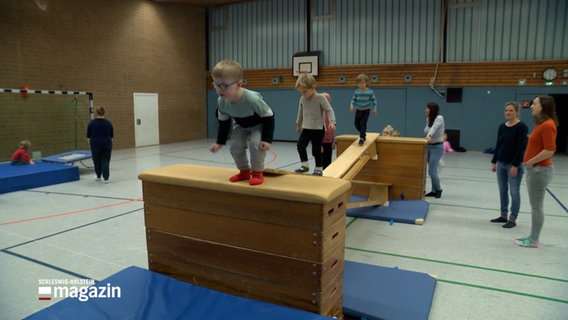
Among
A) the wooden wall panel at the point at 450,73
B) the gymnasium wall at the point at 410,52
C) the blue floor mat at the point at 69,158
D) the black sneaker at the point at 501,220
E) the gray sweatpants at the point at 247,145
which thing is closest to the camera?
the gray sweatpants at the point at 247,145

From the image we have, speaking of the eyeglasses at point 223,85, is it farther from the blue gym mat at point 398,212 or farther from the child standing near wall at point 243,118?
the blue gym mat at point 398,212

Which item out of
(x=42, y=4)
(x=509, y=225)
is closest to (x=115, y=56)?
(x=42, y=4)

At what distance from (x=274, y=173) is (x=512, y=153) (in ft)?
10.6

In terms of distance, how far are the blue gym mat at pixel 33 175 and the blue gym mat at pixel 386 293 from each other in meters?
6.25

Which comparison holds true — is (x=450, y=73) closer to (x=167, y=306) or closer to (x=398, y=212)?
(x=398, y=212)

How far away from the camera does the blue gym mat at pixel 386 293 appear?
9.22ft

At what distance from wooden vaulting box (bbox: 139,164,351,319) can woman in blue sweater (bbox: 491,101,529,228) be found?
295 cm

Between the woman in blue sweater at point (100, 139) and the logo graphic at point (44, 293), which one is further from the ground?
the woman in blue sweater at point (100, 139)

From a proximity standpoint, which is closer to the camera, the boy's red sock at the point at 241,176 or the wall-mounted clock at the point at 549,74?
the boy's red sock at the point at 241,176

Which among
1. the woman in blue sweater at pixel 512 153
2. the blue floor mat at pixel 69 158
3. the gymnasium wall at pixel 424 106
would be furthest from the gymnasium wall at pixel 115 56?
the woman in blue sweater at pixel 512 153

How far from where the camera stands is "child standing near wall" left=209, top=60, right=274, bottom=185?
265cm

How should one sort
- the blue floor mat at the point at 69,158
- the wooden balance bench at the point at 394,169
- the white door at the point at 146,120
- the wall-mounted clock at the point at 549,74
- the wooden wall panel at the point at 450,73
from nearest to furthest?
the wooden balance bench at the point at 394,169
the blue floor mat at the point at 69,158
the wall-mounted clock at the point at 549,74
the wooden wall panel at the point at 450,73
the white door at the point at 146,120

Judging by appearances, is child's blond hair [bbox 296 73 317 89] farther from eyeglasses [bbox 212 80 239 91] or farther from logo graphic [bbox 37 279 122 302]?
logo graphic [bbox 37 279 122 302]

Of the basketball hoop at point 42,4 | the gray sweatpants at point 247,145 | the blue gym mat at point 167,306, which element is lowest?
the blue gym mat at point 167,306
